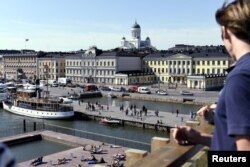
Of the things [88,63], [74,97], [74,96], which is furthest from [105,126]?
[88,63]

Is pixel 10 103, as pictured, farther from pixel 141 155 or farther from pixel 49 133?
pixel 141 155

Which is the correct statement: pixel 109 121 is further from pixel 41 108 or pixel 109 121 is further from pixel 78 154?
pixel 78 154

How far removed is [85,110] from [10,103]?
1079 centimetres

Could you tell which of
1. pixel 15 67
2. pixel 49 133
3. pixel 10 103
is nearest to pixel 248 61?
pixel 49 133

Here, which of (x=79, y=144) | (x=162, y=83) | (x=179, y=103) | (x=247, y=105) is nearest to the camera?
(x=247, y=105)

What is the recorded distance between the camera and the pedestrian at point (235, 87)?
1546 millimetres

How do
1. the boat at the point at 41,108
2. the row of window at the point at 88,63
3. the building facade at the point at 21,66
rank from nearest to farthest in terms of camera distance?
the boat at the point at 41,108 → the row of window at the point at 88,63 → the building facade at the point at 21,66

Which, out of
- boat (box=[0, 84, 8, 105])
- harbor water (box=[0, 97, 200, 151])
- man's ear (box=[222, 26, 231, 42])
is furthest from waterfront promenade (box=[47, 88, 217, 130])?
man's ear (box=[222, 26, 231, 42])

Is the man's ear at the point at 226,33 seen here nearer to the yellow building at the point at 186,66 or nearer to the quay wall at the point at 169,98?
the quay wall at the point at 169,98

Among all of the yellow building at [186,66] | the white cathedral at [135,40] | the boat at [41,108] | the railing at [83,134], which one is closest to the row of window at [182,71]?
the yellow building at [186,66]

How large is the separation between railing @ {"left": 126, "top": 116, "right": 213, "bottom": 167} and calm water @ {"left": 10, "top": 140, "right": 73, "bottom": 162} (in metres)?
24.2

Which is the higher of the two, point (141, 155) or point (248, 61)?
point (248, 61)

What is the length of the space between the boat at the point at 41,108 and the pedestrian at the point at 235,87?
41626mm

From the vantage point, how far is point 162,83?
77.3 m
